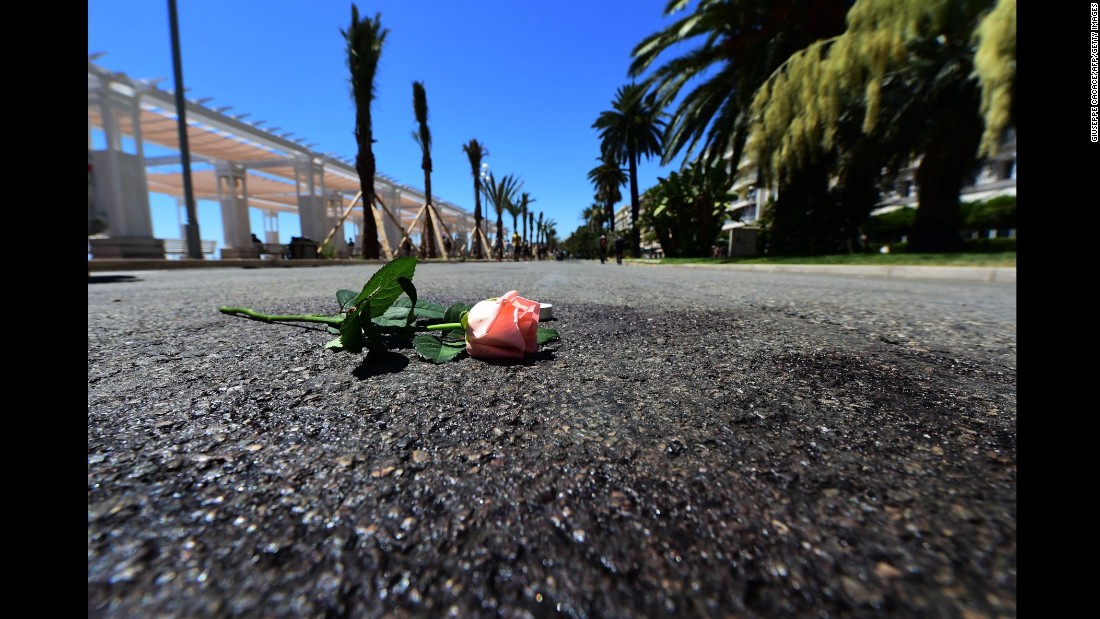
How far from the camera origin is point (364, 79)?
13219mm

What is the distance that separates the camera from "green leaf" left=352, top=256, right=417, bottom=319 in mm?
859

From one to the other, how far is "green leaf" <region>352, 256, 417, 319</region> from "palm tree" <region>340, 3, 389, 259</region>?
45.3 feet

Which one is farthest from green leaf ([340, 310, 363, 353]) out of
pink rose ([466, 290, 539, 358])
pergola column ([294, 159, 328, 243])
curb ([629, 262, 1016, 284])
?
pergola column ([294, 159, 328, 243])

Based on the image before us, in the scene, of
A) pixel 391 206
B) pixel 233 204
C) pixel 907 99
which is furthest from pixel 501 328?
pixel 391 206

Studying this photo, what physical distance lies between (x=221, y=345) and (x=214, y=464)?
0.79 m

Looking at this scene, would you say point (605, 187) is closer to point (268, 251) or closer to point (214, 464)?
point (268, 251)

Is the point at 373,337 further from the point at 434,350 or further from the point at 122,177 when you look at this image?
the point at 122,177

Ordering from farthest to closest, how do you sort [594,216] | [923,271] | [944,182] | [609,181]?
[594,216], [609,181], [944,182], [923,271]

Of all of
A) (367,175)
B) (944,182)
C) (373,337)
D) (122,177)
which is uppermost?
(367,175)

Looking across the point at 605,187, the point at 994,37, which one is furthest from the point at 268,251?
the point at 605,187

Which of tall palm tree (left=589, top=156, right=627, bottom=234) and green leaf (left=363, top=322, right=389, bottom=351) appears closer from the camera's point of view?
green leaf (left=363, top=322, right=389, bottom=351)

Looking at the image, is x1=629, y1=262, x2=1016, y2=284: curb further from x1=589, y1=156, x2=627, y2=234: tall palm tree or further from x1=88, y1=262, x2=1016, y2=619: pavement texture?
x1=589, y1=156, x2=627, y2=234: tall palm tree

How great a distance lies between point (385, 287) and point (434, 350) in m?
0.17
